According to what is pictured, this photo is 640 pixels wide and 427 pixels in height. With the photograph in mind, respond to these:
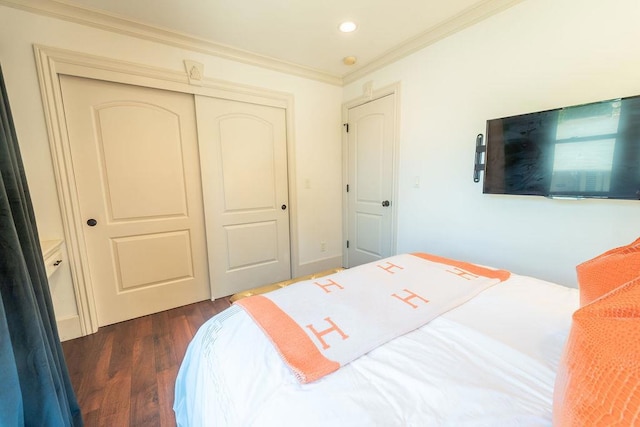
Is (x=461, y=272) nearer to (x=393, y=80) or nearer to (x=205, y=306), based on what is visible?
(x=393, y=80)

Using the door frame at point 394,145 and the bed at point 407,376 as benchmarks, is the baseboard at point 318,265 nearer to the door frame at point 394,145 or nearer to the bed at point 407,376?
the door frame at point 394,145

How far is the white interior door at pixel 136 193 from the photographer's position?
1929 mm

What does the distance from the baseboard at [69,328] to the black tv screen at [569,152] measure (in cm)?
332

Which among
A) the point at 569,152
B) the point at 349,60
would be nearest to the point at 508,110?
the point at 569,152

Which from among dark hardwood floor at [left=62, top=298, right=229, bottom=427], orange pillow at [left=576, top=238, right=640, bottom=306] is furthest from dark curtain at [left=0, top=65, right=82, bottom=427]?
orange pillow at [left=576, top=238, right=640, bottom=306]

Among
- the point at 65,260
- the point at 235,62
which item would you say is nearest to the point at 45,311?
the point at 65,260

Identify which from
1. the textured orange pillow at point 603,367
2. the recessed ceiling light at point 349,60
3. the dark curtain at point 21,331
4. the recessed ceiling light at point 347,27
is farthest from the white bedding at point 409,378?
the recessed ceiling light at point 349,60

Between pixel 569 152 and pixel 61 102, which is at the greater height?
pixel 61 102

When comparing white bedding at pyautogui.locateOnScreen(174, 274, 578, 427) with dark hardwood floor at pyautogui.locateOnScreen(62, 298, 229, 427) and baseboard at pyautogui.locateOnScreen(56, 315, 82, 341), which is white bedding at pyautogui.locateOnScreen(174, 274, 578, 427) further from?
baseboard at pyautogui.locateOnScreen(56, 315, 82, 341)

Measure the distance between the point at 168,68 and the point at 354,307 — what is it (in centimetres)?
243

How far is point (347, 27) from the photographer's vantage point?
2033 millimetres

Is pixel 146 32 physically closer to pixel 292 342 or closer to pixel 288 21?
pixel 288 21

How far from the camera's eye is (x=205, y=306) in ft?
7.87

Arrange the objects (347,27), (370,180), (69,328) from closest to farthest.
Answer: (69,328)
(347,27)
(370,180)
